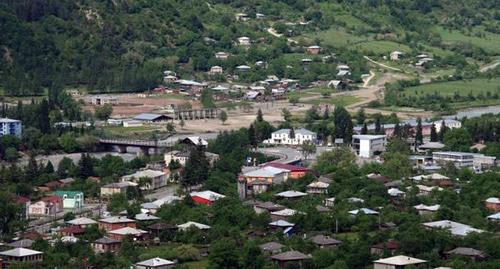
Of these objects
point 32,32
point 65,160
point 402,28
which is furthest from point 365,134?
point 402,28

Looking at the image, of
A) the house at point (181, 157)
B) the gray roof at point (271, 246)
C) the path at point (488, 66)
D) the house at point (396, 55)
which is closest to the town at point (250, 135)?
the gray roof at point (271, 246)

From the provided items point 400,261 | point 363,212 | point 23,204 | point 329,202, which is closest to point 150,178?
point 23,204

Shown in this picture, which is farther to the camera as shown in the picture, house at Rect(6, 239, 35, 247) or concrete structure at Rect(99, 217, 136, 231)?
concrete structure at Rect(99, 217, 136, 231)

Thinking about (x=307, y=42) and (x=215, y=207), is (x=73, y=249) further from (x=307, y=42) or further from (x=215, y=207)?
(x=307, y=42)

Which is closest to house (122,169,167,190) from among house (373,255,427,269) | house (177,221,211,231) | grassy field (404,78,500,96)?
house (177,221,211,231)

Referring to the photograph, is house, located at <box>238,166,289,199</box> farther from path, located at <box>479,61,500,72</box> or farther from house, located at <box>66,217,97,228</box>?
path, located at <box>479,61,500,72</box>

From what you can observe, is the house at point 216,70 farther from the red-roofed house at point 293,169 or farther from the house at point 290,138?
the red-roofed house at point 293,169
